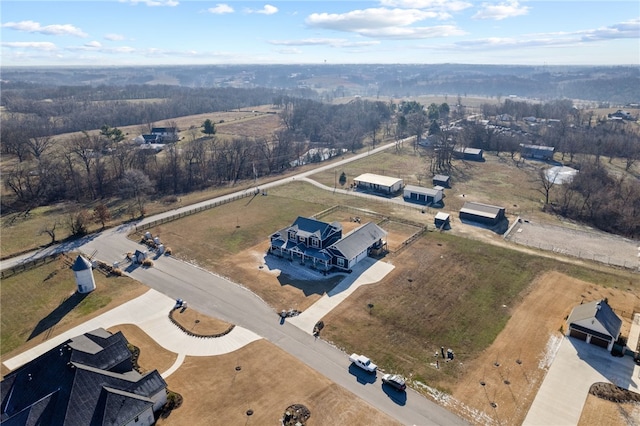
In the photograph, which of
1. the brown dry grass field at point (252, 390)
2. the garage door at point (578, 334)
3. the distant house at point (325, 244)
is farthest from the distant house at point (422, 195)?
the brown dry grass field at point (252, 390)

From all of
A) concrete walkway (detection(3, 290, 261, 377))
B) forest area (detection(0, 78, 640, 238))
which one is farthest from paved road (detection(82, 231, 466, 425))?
Answer: forest area (detection(0, 78, 640, 238))

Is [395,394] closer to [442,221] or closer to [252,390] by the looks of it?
[252,390]

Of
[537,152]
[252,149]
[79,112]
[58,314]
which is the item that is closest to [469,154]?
[537,152]

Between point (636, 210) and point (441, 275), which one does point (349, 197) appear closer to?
point (441, 275)

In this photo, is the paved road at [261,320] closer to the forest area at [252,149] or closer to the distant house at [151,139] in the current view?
the forest area at [252,149]

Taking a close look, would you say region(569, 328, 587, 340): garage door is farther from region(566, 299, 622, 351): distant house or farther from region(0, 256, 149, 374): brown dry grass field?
region(0, 256, 149, 374): brown dry grass field
